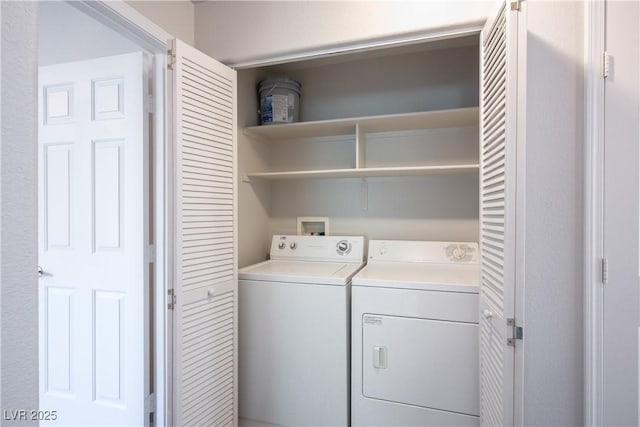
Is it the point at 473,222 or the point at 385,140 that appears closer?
the point at 473,222

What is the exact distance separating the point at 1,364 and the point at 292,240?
208 centimetres

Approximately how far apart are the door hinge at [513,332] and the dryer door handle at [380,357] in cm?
78

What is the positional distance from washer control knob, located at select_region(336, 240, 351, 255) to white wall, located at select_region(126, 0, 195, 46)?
1.60 meters

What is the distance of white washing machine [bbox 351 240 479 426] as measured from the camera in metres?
1.67

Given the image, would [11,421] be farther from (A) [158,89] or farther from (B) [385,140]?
(B) [385,140]

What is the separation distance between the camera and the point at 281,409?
1961 mm

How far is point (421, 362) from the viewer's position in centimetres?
173

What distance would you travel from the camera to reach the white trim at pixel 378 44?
1521 millimetres

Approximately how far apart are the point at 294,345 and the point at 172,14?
1.94 metres

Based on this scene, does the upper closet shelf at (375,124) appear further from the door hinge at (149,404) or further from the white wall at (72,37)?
the door hinge at (149,404)

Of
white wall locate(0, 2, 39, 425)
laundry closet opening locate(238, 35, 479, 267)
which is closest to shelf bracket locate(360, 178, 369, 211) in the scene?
laundry closet opening locate(238, 35, 479, 267)

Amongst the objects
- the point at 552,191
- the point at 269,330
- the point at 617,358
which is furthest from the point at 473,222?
the point at 269,330

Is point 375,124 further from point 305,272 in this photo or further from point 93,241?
point 93,241

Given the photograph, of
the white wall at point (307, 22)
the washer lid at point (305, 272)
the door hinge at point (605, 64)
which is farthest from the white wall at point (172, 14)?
the door hinge at point (605, 64)
